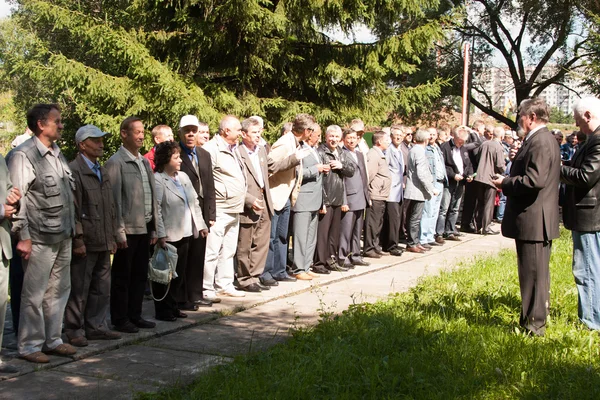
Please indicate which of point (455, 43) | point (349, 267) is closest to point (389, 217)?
point (349, 267)

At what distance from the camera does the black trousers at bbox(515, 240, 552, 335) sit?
21.7 ft

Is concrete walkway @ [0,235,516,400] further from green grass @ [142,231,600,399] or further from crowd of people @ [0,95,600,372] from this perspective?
green grass @ [142,231,600,399]

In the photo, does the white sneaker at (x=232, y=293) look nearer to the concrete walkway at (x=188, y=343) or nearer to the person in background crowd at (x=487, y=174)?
the concrete walkway at (x=188, y=343)

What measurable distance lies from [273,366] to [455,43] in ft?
104

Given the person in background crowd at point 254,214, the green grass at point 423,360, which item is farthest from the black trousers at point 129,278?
the person in background crowd at point 254,214

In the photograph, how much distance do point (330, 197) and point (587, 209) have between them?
15.8ft

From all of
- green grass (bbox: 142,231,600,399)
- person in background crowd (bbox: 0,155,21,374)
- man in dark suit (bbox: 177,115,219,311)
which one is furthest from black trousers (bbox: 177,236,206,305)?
person in background crowd (bbox: 0,155,21,374)

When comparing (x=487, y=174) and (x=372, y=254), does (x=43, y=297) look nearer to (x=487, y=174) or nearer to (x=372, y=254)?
(x=372, y=254)

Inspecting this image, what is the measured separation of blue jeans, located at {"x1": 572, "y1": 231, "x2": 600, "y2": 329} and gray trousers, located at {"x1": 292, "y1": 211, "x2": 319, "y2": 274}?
4.23 meters

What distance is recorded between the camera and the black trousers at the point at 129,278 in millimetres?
7227

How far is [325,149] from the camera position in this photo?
35.7ft

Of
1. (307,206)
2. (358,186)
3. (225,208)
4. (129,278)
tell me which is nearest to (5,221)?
(129,278)

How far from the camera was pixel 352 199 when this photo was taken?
11617 mm

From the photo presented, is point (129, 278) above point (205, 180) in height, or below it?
below
